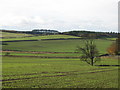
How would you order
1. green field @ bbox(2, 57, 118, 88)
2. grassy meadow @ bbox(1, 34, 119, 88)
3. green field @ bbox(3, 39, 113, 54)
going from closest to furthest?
1. green field @ bbox(2, 57, 118, 88)
2. grassy meadow @ bbox(1, 34, 119, 88)
3. green field @ bbox(3, 39, 113, 54)

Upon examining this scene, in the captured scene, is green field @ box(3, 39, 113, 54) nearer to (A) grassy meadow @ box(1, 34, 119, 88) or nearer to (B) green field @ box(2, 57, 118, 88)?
(A) grassy meadow @ box(1, 34, 119, 88)

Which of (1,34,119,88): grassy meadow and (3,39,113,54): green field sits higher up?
(3,39,113,54): green field

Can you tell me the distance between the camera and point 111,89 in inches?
877

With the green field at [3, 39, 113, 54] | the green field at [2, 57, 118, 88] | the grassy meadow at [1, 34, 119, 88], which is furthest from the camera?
the green field at [3, 39, 113, 54]

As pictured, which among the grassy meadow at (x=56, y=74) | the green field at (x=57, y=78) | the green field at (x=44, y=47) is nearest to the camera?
the green field at (x=57, y=78)

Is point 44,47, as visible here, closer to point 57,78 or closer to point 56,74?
point 56,74

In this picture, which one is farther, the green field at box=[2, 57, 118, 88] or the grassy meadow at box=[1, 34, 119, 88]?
the grassy meadow at box=[1, 34, 119, 88]

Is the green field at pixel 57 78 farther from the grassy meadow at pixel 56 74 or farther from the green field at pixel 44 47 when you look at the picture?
the green field at pixel 44 47

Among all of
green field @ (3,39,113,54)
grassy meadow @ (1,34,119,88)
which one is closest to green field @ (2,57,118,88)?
grassy meadow @ (1,34,119,88)

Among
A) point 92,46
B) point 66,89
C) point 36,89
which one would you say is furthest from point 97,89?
point 92,46

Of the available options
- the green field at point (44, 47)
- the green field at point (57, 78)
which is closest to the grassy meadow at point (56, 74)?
the green field at point (57, 78)

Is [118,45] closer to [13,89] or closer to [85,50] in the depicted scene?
[85,50]

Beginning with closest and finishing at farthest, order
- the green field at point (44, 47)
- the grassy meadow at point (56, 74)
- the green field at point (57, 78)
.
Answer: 1. the green field at point (57, 78)
2. the grassy meadow at point (56, 74)
3. the green field at point (44, 47)

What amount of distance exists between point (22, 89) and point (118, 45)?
2915 inches
